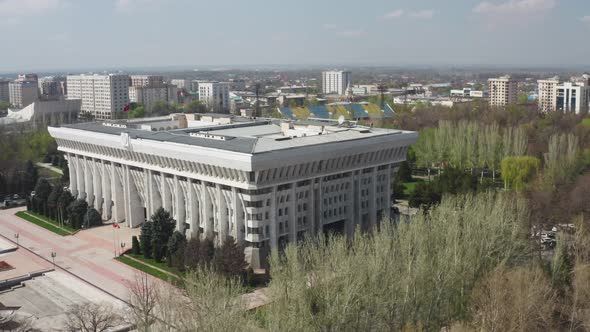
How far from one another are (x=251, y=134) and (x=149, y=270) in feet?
54.2

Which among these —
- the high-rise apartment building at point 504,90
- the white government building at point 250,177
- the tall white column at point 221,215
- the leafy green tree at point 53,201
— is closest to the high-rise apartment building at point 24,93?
the high-rise apartment building at point 504,90

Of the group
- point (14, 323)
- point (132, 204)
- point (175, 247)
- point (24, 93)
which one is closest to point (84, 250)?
point (132, 204)

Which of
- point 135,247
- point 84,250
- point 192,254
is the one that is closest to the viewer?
point 192,254

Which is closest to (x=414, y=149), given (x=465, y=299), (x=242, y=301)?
(x=465, y=299)

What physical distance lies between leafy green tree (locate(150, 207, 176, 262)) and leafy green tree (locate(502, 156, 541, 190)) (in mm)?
33557

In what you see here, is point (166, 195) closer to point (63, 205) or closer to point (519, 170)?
point (63, 205)

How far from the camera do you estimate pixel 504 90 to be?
159375mm

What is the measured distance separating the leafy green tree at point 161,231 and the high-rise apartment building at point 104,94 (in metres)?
101

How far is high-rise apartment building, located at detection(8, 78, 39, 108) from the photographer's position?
17650cm

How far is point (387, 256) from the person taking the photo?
102ft

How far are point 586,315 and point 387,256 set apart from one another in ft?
30.9

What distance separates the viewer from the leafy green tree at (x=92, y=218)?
5647cm

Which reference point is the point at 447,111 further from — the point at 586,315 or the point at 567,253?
the point at 586,315

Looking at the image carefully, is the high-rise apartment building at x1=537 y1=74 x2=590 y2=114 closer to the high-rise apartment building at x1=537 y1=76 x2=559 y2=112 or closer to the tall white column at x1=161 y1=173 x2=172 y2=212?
the high-rise apartment building at x1=537 y1=76 x2=559 y2=112
